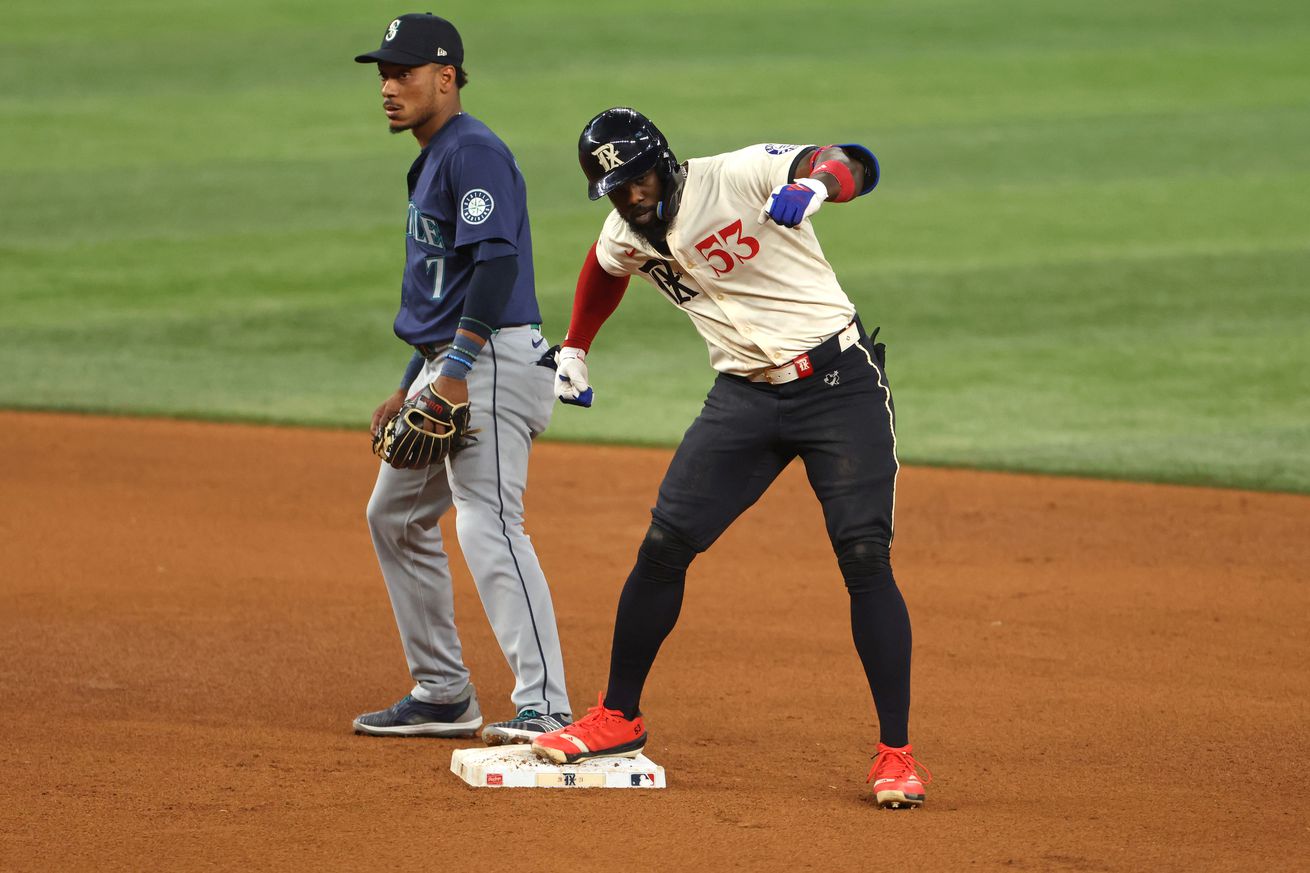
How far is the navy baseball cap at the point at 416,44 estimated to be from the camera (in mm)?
4883

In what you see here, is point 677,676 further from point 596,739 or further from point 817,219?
point 817,219

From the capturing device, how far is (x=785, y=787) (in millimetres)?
4590

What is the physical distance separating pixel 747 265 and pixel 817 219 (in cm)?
1109

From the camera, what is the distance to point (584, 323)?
490cm

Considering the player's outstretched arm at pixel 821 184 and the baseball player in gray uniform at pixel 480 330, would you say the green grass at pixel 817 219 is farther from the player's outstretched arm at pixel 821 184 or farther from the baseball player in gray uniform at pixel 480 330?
the player's outstretched arm at pixel 821 184

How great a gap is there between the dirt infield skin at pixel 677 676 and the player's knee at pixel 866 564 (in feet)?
1.85

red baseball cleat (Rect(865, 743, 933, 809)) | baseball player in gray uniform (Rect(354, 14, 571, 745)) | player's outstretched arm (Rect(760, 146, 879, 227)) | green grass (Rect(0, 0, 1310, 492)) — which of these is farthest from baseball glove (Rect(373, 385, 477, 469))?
green grass (Rect(0, 0, 1310, 492))

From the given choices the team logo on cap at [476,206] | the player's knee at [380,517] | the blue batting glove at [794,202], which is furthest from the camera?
the player's knee at [380,517]

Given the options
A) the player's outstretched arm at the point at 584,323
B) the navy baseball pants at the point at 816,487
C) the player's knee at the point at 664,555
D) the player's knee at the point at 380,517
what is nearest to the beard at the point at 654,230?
the player's outstretched arm at the point at 584,323

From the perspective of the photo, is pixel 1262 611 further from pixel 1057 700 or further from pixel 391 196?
pixel 391 196

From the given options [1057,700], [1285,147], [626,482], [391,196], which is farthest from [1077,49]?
[1057,700]

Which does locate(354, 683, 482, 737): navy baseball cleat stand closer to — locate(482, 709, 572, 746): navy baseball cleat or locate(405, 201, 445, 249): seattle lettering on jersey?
locate(482, 709, 572, 746): navy baseball cleat

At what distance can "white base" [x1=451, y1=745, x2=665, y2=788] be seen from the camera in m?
4.51

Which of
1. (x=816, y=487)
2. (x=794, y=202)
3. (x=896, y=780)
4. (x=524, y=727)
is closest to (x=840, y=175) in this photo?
(x=794, y=202)
